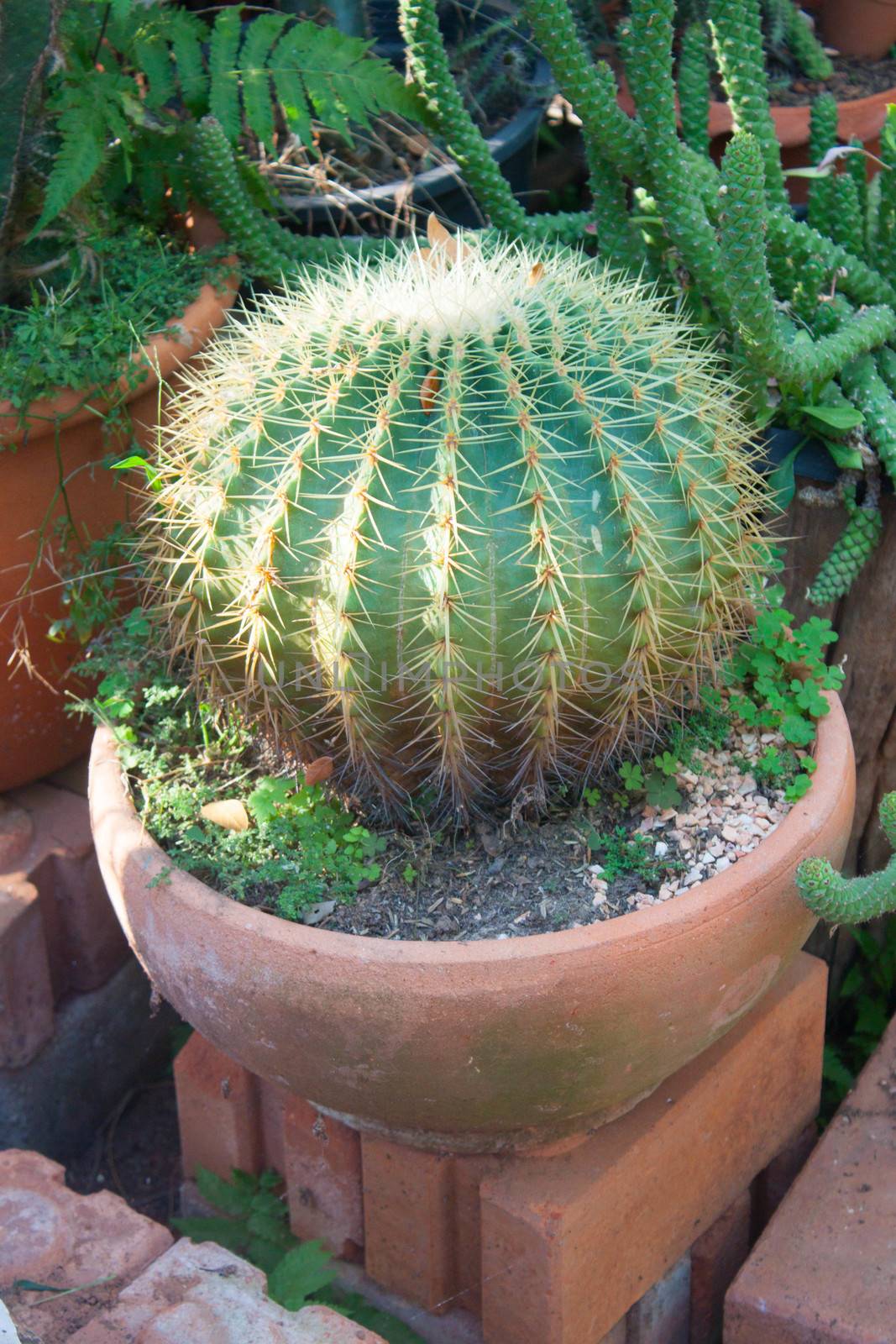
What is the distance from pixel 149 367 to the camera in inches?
74.9

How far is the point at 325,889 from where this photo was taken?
61.9 inches

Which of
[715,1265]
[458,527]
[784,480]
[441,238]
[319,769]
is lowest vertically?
[715,1265]

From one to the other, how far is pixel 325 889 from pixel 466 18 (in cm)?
230

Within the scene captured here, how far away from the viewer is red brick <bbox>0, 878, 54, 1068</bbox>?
2.02m

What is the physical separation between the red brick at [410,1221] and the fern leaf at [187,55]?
167cm

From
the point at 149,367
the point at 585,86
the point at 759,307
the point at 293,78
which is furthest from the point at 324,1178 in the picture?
the point at 293,78

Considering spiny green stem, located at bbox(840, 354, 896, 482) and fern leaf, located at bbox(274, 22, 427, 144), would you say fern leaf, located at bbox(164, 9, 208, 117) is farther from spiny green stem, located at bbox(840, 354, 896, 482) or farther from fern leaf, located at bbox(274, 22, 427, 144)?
spiny green stem, located at bbox(840, 354, 896, 482)

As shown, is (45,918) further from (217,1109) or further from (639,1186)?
(639,1186)

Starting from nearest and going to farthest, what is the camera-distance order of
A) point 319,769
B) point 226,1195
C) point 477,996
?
point 477,996 → point 319,769 → point 226,1195

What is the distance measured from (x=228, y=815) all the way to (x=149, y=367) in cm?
69

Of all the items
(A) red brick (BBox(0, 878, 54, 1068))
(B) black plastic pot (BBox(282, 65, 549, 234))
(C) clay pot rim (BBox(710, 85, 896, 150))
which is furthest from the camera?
(C) clay pot rim (BBox(710, 85, 896, 150))

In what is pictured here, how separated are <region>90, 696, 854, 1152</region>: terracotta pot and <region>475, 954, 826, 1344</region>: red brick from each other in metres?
0.07

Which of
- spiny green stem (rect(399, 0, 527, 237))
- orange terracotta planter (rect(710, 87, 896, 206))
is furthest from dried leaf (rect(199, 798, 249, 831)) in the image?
orange terracotta planter (rect(710, 87, 896, 206))

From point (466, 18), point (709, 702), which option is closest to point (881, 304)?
point (709, 702)
